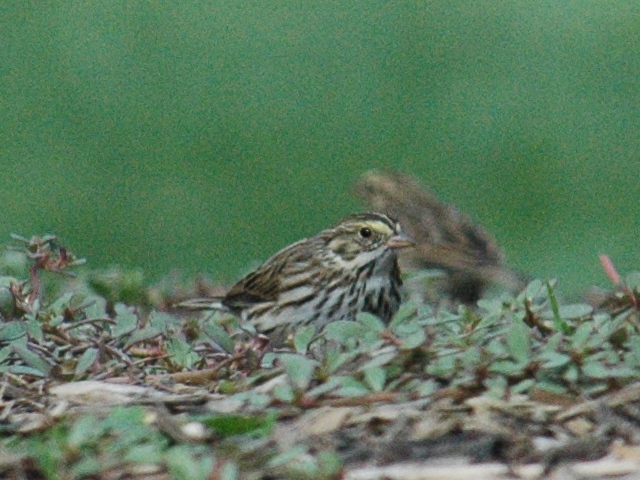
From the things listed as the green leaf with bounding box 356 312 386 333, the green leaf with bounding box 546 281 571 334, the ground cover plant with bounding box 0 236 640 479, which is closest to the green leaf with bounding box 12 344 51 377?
the ground cover plant with bounding box 0 236 640 479

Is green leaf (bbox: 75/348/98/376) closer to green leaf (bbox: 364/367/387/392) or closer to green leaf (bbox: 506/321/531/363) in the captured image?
green leaf (bbox: 364/367/387/392)

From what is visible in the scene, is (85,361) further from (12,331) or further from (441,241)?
(441,241)

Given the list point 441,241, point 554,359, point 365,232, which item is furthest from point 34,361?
point 441,241

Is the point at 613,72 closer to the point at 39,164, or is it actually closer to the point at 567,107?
the point at 567,107

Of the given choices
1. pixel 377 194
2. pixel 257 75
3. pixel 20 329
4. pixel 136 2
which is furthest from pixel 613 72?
pixel 20 329

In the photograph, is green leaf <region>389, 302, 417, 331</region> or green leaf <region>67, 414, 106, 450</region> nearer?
green leaf <region>67, 414, 106, 450</region>

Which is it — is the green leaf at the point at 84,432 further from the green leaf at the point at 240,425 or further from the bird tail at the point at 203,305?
the bird tail at the point at 203,305

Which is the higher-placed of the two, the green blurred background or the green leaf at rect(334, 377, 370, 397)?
the green blurred background
